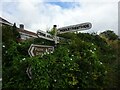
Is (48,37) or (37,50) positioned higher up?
(48,37)

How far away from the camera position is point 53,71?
7.54 meters

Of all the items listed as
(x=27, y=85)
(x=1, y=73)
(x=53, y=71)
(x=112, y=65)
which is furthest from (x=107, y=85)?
(x=1, y=73)

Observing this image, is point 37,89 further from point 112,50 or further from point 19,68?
point 112,50

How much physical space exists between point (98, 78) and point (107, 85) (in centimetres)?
44

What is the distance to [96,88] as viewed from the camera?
8.09 m

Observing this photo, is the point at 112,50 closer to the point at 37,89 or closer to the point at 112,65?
the point at 112,65

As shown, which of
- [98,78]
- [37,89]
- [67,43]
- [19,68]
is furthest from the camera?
[67,43]

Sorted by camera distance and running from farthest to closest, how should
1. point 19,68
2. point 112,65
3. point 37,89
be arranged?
1. point 112,65
2. point 19,68
3. point 37,89

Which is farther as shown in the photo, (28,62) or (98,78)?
(98,78)

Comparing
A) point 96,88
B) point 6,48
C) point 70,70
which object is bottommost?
point 96,88

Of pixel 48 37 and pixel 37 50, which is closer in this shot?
pixel 37 50

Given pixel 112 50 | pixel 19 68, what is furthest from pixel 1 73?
pixel 112 50

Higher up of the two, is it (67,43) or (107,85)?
(67,43)

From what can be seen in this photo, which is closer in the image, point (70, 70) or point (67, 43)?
point (70, 70)
